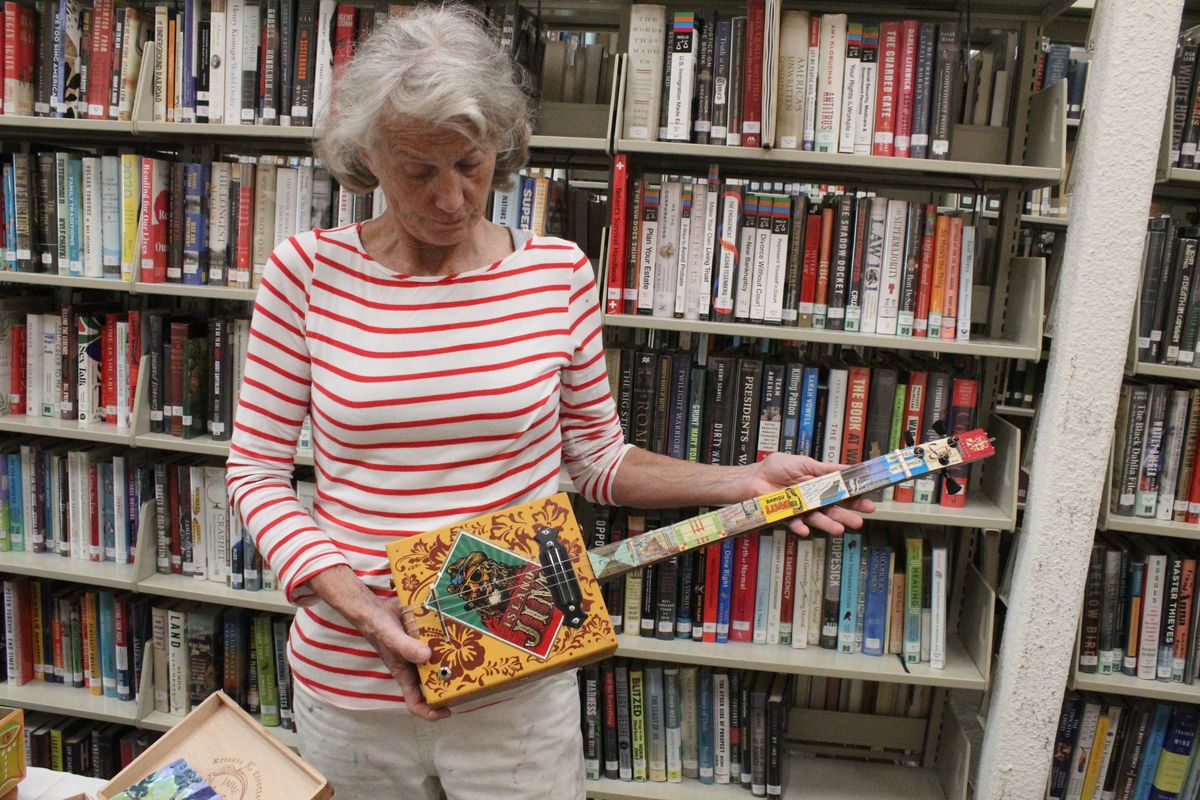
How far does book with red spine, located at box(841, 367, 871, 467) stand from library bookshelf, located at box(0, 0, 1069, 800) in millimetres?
76

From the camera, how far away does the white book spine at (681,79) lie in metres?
1.80

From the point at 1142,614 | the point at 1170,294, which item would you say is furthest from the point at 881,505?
the point at 1170,294

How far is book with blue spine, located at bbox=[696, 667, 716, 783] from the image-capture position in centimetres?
204

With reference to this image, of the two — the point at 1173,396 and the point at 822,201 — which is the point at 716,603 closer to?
the point at 822,201

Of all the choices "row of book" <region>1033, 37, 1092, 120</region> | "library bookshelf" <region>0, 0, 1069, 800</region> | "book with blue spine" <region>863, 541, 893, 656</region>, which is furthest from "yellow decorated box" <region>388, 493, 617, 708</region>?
"row of book" <region>1033, 37, 1092, 120</region>

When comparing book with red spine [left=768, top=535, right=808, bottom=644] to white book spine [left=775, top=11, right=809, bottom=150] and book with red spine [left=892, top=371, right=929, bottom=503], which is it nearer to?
book with red spine [left=892, top=371, right=929, bottom=503]

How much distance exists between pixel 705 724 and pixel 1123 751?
3.26 ft

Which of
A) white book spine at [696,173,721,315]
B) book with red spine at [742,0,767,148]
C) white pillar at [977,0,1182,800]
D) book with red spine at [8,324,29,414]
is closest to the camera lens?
white pillar at [977,0,1182,800]

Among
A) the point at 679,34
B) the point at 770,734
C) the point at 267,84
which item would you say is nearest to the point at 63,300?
the point at 267,84

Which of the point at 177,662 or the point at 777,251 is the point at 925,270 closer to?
the point at 777,251

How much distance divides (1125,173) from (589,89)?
1149 mm

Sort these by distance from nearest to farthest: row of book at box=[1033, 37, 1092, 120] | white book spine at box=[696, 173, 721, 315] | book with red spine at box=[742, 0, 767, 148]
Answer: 1. book with red spine at box=[742, 0, 767, 148]
2. white book spine at box=[696, 173, 721, 315]
3. row of book at box=[1033, 37, 1092, 120]

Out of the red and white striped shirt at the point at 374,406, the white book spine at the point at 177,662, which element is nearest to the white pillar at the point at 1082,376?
the red and white striped shirt at the point at 374,406

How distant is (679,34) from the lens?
1805 millimetres
